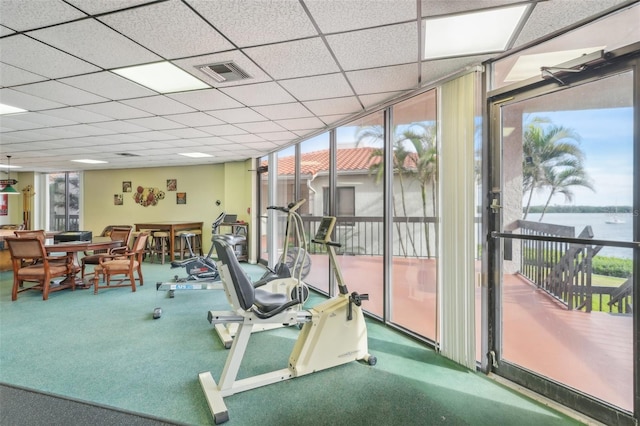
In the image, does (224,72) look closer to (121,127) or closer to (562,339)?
(121,127)

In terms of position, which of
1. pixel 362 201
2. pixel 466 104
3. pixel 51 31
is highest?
pixel 51 31

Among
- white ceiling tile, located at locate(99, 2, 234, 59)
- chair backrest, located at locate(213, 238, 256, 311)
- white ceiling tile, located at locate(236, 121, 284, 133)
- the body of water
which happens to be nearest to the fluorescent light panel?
the body of water

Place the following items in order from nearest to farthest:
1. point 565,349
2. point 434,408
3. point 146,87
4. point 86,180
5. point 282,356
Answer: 1. point 434,408
2. point 565,349
3. point 282,356
4. point 146,87
5. point 86,180

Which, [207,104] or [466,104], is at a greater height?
[207,104]

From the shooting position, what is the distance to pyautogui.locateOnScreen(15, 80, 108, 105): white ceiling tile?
2759mm

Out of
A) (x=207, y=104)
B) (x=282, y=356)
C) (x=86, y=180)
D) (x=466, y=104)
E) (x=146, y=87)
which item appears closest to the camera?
(x=466, y=104)

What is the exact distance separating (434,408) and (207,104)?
3.51 meters

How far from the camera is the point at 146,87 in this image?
2.83 meters

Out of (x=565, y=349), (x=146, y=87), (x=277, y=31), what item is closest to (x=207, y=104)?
(x=146, y=87)

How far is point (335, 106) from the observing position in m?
3.37

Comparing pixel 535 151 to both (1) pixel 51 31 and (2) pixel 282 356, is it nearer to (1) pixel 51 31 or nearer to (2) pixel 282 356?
(2) pixel 282 356

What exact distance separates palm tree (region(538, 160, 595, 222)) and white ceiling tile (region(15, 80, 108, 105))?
4171 millimetres

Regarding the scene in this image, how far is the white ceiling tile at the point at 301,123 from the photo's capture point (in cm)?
395

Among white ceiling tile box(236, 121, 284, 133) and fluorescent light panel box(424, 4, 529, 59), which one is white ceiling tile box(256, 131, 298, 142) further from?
fluorescent light panel box(424, 4, 529, 59)
